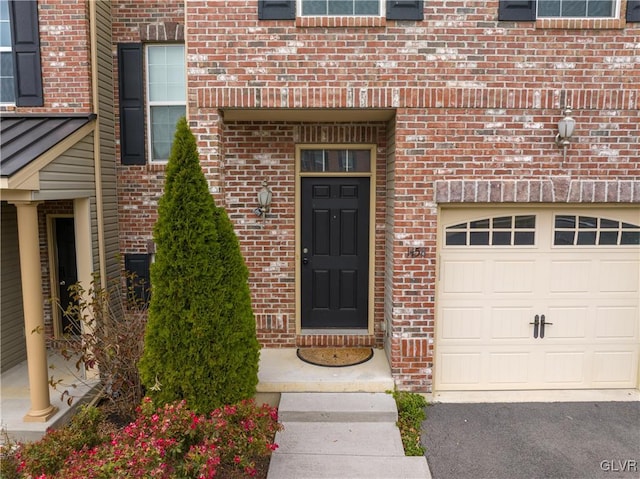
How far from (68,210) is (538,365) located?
6645mm

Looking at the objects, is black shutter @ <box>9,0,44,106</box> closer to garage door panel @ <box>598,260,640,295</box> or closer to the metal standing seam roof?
the metal standing seam roof

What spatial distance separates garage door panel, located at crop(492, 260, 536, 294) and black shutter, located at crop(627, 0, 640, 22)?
286cm

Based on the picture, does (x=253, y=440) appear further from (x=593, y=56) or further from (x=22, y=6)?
(x=22, y=6)

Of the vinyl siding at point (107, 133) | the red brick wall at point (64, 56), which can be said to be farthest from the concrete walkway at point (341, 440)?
the red brick wall at point (64, 56)

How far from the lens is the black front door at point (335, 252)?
5.81 m

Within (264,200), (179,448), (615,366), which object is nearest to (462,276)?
(615,366)

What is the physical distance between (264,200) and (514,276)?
3.21 meters

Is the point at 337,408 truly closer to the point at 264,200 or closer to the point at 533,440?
the point at 533,440

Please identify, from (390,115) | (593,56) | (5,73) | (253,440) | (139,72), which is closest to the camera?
(253,440)

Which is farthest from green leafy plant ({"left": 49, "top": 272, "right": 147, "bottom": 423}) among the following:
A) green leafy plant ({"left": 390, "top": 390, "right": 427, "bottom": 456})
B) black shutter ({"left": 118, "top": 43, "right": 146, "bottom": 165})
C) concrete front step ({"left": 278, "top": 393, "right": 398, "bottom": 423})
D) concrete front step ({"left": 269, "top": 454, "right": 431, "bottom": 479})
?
green leafy plant ({"left": 390, "top": 390, "right": 427, "bottom": 456})

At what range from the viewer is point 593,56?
189 inches

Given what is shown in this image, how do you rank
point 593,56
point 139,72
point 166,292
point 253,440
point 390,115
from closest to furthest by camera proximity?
point 253,440 < point 166,292 < point 593,56 < point 390,115 < point 139,72

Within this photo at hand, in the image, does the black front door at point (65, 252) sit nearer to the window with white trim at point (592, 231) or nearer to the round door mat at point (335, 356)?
the round door mat at point (335, 356)

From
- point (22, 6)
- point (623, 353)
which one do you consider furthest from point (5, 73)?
point (623, 353)
